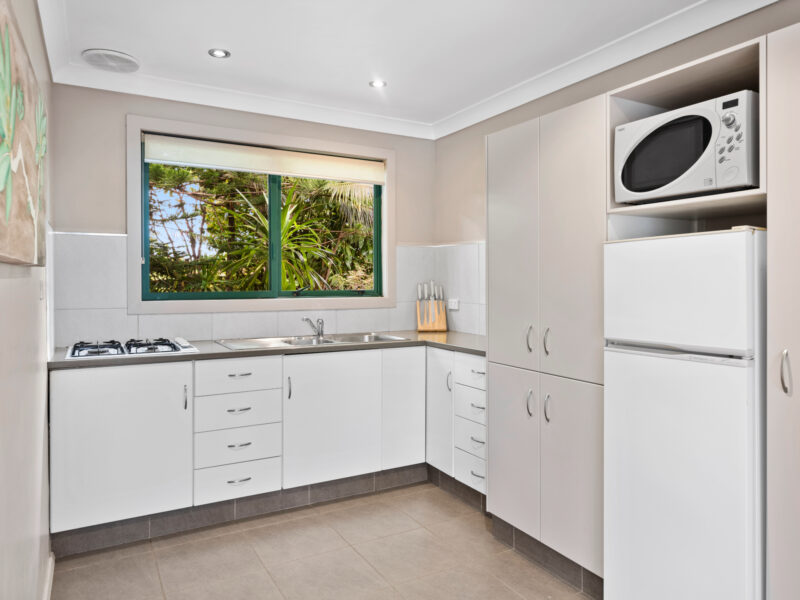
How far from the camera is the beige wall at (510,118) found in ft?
7.59

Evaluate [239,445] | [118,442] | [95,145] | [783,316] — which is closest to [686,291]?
[783,316]

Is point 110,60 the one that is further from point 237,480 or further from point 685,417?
point 685,417

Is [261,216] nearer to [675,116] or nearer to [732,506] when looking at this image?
[675,116]

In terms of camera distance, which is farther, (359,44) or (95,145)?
(95,145)

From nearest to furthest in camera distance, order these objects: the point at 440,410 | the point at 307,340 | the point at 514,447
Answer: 1. the point at 514,447
2. the point at 440,410
3. the point at 307,340

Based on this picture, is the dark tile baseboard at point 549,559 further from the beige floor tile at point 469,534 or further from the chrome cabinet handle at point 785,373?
the chrome cabinet handle at point 785,373

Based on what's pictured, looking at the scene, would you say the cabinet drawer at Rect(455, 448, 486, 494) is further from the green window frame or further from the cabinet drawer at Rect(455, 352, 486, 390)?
the green window frame

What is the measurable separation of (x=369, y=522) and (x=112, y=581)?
1.26 m

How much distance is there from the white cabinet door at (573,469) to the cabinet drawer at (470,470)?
0.60 metres

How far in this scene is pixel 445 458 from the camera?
344 centimetres

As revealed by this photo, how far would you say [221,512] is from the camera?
3057 millimetres

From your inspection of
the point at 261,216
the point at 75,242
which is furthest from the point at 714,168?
the point at 75,242

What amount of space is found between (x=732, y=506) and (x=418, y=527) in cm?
170

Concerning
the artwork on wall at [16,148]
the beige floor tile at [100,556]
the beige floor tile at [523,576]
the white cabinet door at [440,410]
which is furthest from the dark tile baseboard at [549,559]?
the artwork on wall at [16,148]
